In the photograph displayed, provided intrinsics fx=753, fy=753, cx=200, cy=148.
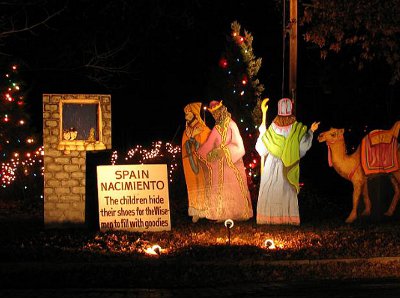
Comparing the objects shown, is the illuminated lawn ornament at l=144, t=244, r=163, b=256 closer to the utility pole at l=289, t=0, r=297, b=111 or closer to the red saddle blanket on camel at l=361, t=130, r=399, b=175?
the red saddle blanket on camel at l=361, t=130, r=399, b=175

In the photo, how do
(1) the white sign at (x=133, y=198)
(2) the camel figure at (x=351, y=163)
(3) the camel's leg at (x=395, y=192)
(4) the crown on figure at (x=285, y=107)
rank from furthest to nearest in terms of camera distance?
1. (3) the camel's leg at (x=395, y=192)
2. (2) the camel figure at (x=351, y=163)
3. (4) the crown on figure at (x=285, y=107)
4. (1) the white sign at (x=133, y=198)

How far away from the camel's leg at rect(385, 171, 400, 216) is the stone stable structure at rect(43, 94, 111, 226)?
634 cm

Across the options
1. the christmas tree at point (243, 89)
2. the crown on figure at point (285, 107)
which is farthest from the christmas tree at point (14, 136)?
the crown on figure at point (285, 107)

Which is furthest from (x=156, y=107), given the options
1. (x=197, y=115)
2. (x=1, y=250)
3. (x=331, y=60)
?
(x=1, y=250)

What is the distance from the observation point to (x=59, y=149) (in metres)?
15.3

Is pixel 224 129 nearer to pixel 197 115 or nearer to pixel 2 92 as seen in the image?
pixel 197 115

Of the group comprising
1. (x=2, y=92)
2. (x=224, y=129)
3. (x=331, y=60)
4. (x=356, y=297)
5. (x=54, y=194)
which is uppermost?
(x=331, y=60)

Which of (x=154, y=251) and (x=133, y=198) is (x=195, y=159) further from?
(x=154, y=251)

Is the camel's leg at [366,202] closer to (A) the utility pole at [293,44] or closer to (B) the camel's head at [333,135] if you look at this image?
(B) the camel's head at [333,135]

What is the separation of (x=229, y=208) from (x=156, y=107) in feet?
64.0

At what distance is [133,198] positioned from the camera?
47.3ft

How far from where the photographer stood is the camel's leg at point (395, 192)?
53.7 ft

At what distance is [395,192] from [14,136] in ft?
34.6

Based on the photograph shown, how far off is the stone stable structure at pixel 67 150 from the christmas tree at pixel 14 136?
18.6 ft
